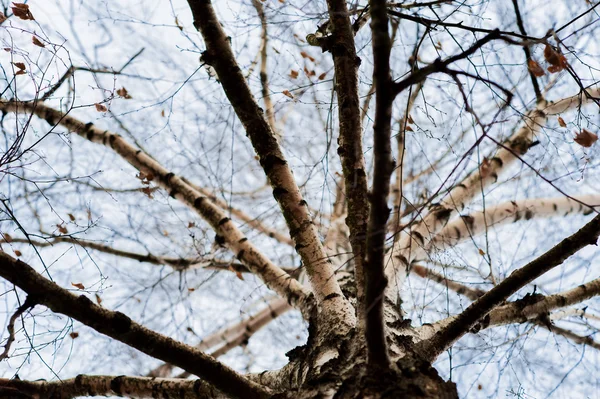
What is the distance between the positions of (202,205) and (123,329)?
3.59 ft

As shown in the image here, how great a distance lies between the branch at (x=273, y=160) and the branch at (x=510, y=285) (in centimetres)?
36

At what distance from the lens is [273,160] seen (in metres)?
2.03

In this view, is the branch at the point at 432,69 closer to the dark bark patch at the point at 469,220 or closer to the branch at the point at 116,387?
the branch at the point at 116,387

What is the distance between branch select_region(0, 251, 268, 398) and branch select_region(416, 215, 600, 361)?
2.02 ft

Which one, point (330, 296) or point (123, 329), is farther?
point (330, 296)

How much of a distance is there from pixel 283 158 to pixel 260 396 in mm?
944

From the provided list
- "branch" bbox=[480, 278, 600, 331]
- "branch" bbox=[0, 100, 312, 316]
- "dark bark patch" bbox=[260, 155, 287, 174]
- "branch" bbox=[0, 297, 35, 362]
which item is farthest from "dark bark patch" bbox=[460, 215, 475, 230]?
"branch" bbox=[0, 297, 35, 362]

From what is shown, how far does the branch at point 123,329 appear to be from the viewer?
1361 mm

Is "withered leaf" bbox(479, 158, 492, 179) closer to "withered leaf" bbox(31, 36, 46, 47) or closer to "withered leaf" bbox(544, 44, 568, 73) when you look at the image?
"withered leaf" bbox(544, 44, 568, 73)

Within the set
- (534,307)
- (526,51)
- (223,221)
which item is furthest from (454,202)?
(223,221)

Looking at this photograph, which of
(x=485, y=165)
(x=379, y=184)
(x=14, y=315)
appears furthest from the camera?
(x=485, y=165)

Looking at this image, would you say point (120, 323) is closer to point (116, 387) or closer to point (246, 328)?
point (116, 387)

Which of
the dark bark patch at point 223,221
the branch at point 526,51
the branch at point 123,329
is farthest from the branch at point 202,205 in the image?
the branch at point 526,51

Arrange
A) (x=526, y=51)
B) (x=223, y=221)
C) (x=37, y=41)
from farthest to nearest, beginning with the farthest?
(x=526, y=51), (x=223, y=221), (x=37, y=41)
